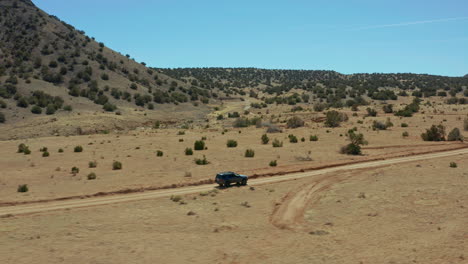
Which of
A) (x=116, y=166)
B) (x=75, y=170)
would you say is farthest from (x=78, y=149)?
(x=116, y=166)

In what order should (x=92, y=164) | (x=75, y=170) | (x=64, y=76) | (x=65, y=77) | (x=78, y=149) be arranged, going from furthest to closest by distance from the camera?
(x=64, y=76) < (x=65, y=77) < (x=78, y=149) < (x=92, y=164) < (x=75, y=170)

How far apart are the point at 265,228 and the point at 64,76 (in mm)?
87600

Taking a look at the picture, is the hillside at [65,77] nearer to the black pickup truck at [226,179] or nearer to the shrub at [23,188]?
the shrub at [23,188]

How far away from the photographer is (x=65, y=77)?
9644 centimetres

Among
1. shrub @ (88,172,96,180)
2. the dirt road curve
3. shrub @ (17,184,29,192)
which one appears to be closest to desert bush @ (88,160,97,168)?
shrub @ (88,172,96,180)

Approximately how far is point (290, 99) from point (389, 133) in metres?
52.0

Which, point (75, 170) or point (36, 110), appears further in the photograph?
point (36, 110)

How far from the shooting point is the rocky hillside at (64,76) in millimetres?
79688

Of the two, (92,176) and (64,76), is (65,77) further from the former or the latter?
(92,176)

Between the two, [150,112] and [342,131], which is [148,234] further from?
[150,112]

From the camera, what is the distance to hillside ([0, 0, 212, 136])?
261 ft

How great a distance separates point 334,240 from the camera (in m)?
19.4

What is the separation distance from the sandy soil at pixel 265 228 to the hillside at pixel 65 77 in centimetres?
5426

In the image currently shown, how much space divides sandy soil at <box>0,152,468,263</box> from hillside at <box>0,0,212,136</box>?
54.3 metres
